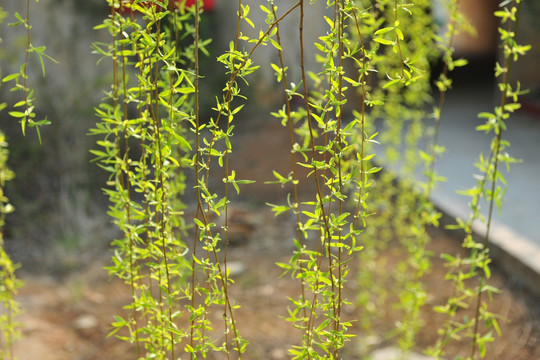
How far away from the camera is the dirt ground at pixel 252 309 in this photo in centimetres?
287

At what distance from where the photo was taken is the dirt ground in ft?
9.43

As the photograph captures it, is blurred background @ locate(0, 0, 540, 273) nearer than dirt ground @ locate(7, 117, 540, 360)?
No

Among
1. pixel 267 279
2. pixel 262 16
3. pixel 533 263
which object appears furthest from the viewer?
pixel 262 16

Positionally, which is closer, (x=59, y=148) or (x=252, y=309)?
(x=252, y=309)

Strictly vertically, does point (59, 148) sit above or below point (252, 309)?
above

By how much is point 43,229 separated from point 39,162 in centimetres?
58

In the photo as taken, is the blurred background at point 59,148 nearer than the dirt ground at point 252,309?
No

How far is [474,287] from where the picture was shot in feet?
11.3

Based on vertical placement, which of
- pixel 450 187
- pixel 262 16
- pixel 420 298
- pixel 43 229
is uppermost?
pixel 262 16

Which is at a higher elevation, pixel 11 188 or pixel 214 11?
pixel 214 11

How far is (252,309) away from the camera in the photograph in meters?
3.30

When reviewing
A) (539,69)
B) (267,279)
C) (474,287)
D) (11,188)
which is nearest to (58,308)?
(267,279)

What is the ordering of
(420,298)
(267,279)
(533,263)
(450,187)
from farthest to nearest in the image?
(450,187) < (267,279) < (533,263) < (420,298)

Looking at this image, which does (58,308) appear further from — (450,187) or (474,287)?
(450,187)
